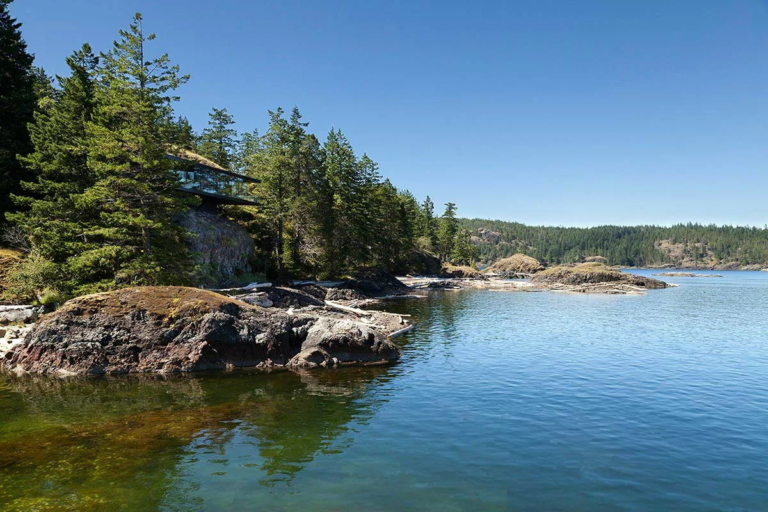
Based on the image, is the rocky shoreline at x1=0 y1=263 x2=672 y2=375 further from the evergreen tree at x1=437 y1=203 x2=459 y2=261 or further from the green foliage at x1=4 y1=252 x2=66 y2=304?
the evergreen tree at x1=437 y1=203 x2=459 y2=261

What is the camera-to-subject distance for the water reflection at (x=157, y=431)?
31.9 feet

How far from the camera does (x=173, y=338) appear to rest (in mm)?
20859

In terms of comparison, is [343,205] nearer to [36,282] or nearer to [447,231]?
[36,282]

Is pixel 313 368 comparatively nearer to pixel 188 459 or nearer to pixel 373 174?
pixel 188 459

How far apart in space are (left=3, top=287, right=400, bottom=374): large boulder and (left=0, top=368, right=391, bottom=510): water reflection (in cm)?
134

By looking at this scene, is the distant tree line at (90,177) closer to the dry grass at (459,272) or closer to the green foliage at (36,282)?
the green foliage at (36,282)

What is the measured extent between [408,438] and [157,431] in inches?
319

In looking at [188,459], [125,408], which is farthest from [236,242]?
[188,459]

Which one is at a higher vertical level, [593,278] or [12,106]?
[12,106]

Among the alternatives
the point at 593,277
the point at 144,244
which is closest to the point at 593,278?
the point at 593,277

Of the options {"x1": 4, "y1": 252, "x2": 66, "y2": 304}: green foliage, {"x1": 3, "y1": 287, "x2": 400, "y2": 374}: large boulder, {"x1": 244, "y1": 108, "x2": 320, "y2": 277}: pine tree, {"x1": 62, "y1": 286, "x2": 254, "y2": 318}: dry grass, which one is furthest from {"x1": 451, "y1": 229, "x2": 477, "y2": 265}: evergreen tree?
{"x1": 62, "y1": 286, "x2": 254, "y2": 318}: dry grass

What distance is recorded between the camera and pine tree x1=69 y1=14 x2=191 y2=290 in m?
27.0

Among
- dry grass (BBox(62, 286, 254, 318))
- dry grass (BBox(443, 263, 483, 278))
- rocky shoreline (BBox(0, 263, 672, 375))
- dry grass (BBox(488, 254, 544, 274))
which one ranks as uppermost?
dry grass (BBox(488, 254, 544, 274))

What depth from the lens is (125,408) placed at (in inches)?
596
